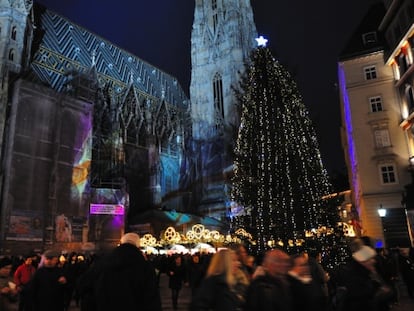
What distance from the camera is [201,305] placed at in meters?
2.93

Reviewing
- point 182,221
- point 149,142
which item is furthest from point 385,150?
point 149,142

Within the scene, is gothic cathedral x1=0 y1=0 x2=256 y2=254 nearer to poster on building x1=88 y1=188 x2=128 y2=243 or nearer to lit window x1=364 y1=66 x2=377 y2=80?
poster on building x1=88 y1=188 x2=128 y2=243

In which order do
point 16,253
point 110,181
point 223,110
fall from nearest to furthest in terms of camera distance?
point 16,253 → point 110,181 → point 223,110

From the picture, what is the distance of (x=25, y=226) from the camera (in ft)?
75.0

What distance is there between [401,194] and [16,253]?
2066 cm

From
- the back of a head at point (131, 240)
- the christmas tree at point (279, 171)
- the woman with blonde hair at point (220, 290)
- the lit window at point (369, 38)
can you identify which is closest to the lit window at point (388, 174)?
the lit window at point (369, 38)

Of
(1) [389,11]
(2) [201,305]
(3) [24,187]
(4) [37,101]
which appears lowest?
(2) [201,305]

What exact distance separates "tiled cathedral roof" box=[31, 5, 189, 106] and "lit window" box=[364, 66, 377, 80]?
22.5m

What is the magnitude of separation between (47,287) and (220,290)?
6.74ft

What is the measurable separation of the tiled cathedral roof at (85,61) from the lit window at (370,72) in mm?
22501

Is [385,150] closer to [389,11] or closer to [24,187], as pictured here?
[389,11]

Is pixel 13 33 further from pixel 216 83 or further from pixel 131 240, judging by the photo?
pixel 131 240

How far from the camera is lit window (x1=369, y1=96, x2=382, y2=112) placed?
69.5 ft

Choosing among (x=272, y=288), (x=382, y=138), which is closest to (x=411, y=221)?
(x=382, y=138)
